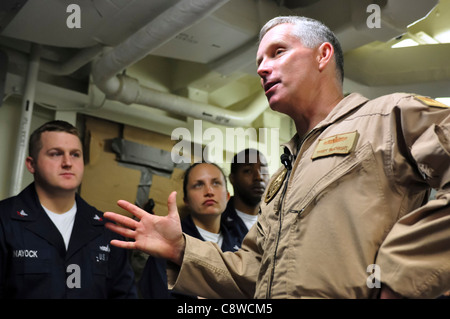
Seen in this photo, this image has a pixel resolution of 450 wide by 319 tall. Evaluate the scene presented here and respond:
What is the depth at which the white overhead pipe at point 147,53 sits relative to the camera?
6.97 ft

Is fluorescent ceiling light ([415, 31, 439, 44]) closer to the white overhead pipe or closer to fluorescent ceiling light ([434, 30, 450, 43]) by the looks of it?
fluorescent ceiling light ([434, 30, 450, 43])

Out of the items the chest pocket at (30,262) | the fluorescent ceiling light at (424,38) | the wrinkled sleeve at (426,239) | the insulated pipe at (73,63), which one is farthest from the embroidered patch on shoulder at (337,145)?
the fluorescent ceiling light at (424,38)

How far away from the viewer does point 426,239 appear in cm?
85

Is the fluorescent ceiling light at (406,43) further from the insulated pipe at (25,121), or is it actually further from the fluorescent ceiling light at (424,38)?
the insulated pipe at (25,121)

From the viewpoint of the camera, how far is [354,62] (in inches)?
125

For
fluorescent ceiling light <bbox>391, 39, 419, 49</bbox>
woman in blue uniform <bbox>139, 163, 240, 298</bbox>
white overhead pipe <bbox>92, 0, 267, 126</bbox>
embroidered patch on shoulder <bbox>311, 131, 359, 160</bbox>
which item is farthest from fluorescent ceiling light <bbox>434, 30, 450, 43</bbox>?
embroidered patch on shoulder <bbox>311, 131, 359, 160</bbox>

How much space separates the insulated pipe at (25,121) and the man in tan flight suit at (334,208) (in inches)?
65.0

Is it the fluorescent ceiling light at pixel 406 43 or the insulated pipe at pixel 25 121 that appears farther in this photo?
the fluorescent ceiling light at pixel 406 43

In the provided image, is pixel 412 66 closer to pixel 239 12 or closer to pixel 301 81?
pixel 239 12

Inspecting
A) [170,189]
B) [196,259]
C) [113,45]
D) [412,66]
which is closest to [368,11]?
[412,66]

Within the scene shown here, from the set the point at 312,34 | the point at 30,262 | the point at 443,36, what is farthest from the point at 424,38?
the point at 30,262

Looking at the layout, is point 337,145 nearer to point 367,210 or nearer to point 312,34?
point 367,210

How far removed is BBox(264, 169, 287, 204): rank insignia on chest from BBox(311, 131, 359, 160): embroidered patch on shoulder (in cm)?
16

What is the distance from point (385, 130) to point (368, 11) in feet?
4.99
